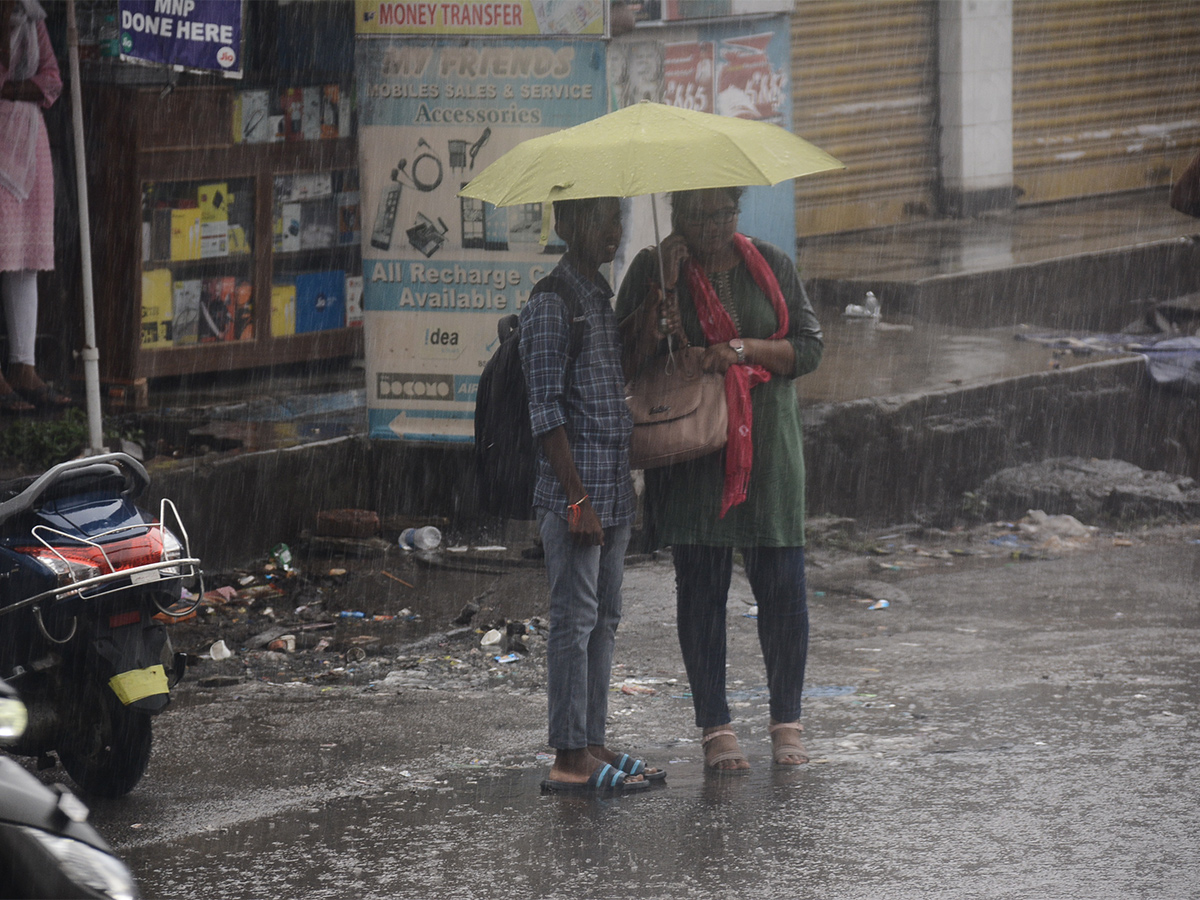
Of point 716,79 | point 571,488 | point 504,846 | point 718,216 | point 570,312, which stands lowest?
point 504,846

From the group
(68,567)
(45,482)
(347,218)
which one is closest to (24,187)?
(347,218)

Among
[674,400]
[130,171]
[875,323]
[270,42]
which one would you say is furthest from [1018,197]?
[674,400]

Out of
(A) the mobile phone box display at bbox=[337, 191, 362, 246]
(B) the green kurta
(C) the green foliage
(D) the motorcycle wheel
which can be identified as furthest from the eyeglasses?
(A) the mobile phone box display at bbox=[337, 191, 362, 246]

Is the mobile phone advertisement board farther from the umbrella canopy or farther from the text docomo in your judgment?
the umbrella canopy

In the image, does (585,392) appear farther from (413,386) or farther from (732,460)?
(413,386)

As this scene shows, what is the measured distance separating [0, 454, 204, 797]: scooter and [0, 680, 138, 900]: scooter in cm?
188

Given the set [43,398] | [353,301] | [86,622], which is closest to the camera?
[86,622]

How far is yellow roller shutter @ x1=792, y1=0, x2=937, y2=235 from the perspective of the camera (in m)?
14.2

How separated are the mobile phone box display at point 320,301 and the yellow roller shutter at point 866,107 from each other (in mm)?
5319

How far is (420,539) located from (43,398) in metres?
2.32

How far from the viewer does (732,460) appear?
16.0 feet

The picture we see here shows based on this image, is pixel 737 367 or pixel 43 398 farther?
pixel 43 398

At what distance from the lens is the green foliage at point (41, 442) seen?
7559mm

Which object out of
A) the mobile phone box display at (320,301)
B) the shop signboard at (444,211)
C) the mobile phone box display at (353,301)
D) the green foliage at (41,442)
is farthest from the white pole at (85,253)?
the mobile phone box display at (353,301)
